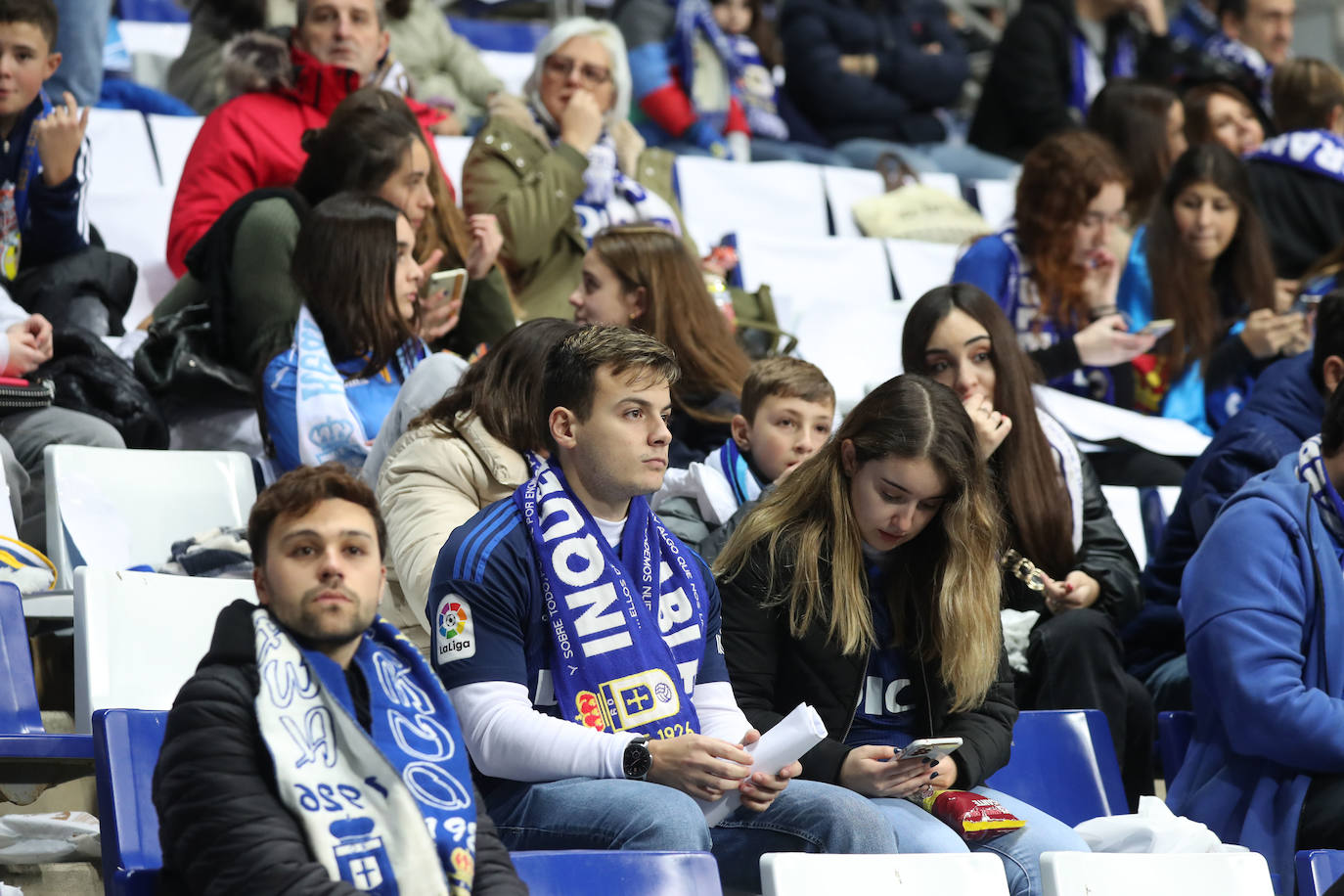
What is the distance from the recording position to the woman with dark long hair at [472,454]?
124 inches

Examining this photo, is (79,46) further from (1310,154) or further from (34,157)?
(1310,154)

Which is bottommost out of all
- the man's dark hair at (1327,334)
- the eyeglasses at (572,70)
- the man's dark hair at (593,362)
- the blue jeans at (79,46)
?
the man's dark hair at (1327,334)

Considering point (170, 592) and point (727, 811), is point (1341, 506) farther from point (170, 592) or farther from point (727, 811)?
point (170, 592)

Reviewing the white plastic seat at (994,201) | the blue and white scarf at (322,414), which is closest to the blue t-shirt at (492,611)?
the blue and white scarf at (322,414)

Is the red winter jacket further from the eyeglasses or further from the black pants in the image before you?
the black pants

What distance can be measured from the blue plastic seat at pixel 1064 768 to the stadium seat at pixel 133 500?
170 centimetres

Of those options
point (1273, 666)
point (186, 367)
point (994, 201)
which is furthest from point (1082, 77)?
point (1273, 666)

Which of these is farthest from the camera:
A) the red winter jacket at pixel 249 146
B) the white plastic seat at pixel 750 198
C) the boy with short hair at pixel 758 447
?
the white plastic seat at pixel 750 198

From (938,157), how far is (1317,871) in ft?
17.5

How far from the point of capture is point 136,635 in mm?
2934

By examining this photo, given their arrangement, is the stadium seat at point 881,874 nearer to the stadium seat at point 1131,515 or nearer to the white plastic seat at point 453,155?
the stadium seat at point 1131,515

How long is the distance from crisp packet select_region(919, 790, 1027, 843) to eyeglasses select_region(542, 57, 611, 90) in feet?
10.3

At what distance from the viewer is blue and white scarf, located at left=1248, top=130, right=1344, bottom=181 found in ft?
19.7

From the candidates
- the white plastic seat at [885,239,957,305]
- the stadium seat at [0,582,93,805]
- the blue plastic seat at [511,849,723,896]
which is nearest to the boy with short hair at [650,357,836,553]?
the stadium seat at [0,582,93,805]
